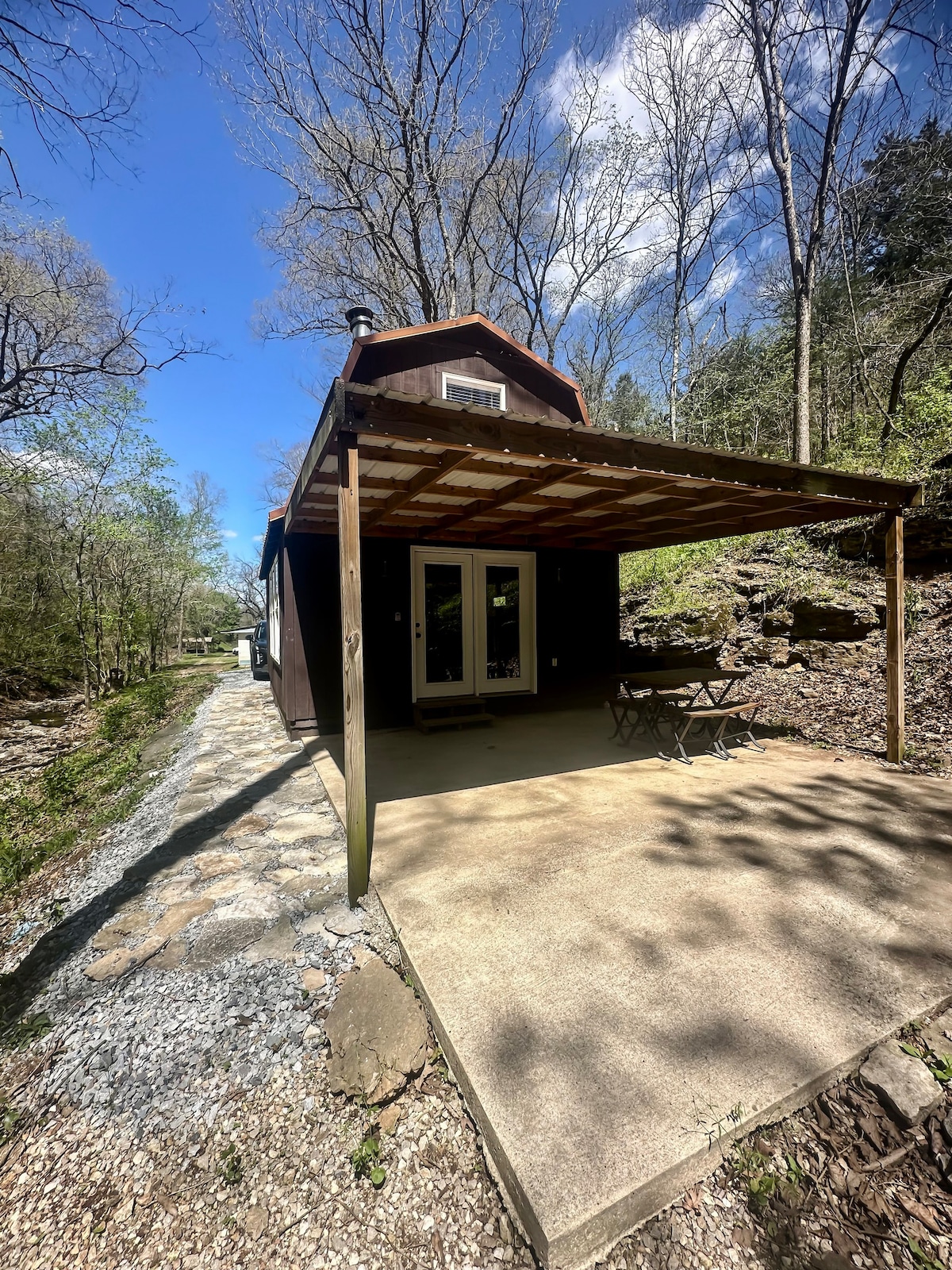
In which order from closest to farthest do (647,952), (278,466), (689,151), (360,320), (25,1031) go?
(25,1031)
(647,952)
(360,320)
(689,151)
(278,466)

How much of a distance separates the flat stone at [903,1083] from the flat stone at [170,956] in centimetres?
254

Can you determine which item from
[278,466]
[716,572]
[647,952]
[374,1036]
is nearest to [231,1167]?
[374,1036]

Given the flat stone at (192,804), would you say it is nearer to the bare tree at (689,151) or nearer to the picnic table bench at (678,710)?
the picnic table bench at (678,710)

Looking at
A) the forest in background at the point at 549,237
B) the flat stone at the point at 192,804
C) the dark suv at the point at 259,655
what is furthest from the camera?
the dark suv at the point at 259,655

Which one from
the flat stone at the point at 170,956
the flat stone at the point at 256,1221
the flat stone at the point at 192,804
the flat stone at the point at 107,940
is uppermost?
the flat stone at the point at 192,804

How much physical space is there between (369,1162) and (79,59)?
4830 mm

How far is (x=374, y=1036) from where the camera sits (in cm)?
179

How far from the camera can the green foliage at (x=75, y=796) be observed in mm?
3848

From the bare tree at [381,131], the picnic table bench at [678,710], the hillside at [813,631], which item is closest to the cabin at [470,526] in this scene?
the hillside at [813,631]

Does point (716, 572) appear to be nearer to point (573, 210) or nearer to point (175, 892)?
point (175, 892)

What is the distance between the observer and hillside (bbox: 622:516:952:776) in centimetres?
538

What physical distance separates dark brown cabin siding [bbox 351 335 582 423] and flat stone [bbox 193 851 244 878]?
17.0 feet

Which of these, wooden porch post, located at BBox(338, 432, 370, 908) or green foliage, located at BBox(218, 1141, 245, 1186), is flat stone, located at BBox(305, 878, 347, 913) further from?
green foliage, located at BBox(218, 1141, 245, 1186)

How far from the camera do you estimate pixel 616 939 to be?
2.19m
